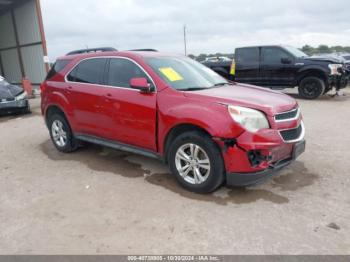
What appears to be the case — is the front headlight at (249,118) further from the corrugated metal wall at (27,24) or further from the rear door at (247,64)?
the corrugated metal wall at (27,24)

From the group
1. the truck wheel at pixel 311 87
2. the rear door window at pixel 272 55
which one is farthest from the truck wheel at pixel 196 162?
the rear door window at pixel 272 55

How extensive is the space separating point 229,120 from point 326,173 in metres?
1.91

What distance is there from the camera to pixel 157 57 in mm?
4629

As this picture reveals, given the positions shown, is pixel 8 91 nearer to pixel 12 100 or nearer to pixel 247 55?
pixel 12 100

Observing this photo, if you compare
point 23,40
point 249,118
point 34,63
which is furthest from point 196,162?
point 23,40

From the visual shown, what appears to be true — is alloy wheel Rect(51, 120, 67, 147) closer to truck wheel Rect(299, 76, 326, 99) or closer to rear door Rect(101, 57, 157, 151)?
rear door Rect(101, 57, 157, 151)

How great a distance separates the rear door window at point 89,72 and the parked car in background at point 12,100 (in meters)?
5.58

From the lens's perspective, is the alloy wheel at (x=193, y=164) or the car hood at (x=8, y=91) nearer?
the alloy wheel at (x=193, y=164)

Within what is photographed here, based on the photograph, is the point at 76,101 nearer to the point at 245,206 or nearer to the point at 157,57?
the point at 157,57

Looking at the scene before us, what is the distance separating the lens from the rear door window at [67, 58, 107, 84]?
4887 mm

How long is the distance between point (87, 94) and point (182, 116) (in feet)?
6.34

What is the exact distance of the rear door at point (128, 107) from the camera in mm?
4184

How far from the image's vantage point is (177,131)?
3.97 m

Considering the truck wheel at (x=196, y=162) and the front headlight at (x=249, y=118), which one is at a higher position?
the front headlight at (x=249, y=118)
